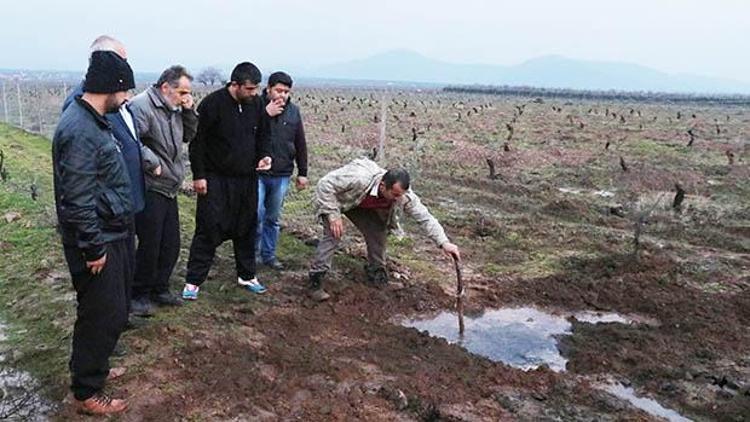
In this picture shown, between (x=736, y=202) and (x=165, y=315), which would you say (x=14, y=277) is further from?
(x=736, y=202)

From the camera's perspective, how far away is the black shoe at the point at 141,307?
4676mm

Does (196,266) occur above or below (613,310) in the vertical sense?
above

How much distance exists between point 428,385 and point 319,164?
10.7m

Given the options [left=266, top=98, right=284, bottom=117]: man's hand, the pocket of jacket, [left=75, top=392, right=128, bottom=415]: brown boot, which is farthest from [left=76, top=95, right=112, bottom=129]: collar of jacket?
[left=266, top=98, right=284, bottom=117]: man's hand

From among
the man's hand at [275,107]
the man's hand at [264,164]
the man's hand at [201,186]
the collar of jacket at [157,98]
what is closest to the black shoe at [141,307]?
the man's hand at [201,186]

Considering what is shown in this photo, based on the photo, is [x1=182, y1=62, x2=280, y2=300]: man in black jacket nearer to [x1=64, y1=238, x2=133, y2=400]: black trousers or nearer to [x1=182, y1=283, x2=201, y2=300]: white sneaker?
[x1=182, y1=283, x2=201, y2=300]: white sneaker

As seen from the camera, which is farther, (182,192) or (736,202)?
(736,202)

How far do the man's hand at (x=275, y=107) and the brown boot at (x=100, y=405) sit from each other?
2590 millimetres

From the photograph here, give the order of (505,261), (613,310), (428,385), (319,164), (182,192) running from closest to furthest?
(428,385)
(613,310)
(505,261)
(182,192)
(319,164)

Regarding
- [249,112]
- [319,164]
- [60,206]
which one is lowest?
[319,164]

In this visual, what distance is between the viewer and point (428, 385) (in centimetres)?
412

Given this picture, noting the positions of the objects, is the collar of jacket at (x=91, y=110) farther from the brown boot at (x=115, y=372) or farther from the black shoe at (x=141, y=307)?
the black shoe at (x=141, y=307)

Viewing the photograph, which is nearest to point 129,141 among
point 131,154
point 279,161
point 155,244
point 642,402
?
point 131,154

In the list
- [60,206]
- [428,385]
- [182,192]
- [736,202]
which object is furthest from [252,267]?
[736,202]
